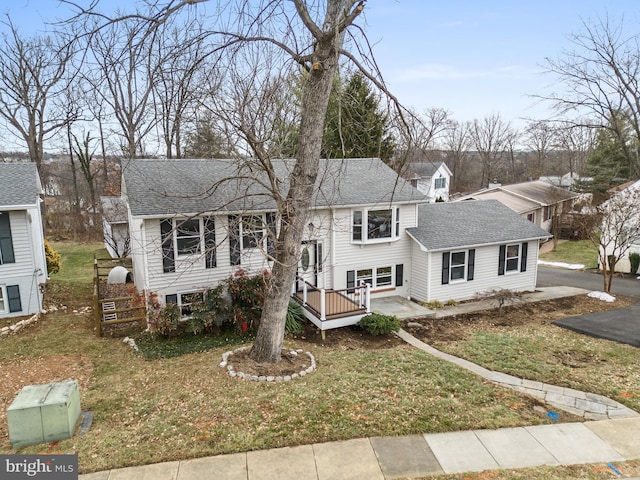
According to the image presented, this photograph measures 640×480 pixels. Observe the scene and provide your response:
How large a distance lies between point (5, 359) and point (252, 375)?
6136 mm

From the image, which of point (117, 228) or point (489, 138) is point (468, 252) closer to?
point (117, 228)

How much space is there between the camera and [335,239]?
14688 millimetres

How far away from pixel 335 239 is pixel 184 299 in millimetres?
5460

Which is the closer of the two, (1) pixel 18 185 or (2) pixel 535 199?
(1) pixel 18 185

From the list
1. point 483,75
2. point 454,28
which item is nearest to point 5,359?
point 454,28

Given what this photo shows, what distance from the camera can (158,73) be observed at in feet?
22.5

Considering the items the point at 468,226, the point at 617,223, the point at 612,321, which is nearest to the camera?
the point at 612,321

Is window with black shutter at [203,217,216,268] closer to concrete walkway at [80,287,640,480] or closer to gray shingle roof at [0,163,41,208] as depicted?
gray shingle roof at [0,163,41,208]

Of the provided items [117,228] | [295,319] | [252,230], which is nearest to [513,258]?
[295,319]

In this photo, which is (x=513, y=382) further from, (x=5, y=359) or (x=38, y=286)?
(x=38, y=286)

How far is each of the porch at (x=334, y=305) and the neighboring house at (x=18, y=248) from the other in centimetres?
814

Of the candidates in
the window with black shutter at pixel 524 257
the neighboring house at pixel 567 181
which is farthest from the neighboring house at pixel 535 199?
the window with black shutter at pixel 524 257

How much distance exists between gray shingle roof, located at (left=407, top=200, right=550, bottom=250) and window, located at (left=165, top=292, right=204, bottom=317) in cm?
809

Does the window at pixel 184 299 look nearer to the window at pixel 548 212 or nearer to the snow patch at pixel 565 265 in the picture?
the snow patch at pixel 565 265
